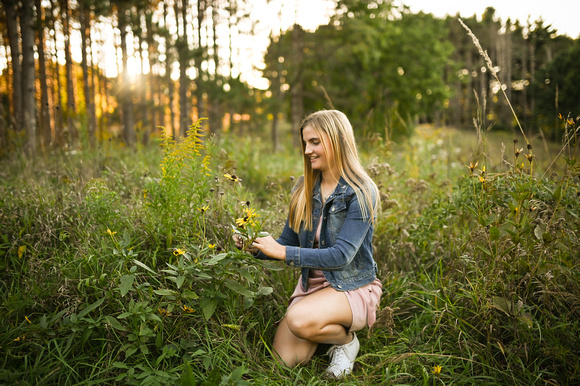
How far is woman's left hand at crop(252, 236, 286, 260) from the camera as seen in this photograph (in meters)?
1.81

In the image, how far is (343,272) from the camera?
6.91 ft

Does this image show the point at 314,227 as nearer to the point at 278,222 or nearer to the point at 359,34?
the point at 278,222

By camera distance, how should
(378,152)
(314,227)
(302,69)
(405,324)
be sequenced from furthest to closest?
(302,69), (378,152), (405,324), (314,227)

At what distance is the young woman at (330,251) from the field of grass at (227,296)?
4.4 inches

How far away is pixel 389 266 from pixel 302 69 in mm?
10274

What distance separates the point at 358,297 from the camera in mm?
2090

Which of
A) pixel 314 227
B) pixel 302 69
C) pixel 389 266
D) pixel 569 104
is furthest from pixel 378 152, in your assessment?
pixel 569 104

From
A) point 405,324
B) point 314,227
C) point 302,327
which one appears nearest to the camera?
point 302,327

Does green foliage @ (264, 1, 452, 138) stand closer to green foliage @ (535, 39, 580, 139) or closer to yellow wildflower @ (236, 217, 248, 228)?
green foliage @ (535, 39, 580, 139)

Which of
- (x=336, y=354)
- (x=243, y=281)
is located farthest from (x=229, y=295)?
(x=336, y=354)

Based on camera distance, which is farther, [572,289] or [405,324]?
[405,324]

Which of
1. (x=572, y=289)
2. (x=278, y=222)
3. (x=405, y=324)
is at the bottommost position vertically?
(x=405, y=324)

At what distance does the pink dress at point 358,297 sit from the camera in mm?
2047

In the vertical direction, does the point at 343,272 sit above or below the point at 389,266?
above
